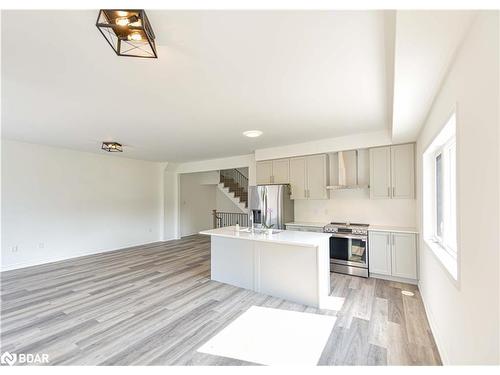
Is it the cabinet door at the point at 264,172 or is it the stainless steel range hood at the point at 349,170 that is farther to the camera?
the cabinet door at the point at 264,172

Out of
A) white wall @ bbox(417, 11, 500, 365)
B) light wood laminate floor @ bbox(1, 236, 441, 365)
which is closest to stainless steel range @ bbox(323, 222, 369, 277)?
light wood laminate floor @ bbox(1, 236, 441, 365)

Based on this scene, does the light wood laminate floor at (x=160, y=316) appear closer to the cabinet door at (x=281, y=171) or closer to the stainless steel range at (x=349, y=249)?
the stainless steel range at (x=349, y=249)

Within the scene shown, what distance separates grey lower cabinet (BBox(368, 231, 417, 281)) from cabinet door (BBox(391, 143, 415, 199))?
0.75 meters

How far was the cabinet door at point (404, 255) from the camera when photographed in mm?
3729

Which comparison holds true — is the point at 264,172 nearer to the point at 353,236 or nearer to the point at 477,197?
the point at 353,236

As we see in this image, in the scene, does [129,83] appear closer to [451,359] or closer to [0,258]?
[451,359]

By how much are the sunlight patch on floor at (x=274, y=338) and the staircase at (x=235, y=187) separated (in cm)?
620

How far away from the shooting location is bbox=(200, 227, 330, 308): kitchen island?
309 centimetres

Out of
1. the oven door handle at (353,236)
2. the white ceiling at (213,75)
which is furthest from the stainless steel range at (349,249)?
the white ceiling at (213,75)

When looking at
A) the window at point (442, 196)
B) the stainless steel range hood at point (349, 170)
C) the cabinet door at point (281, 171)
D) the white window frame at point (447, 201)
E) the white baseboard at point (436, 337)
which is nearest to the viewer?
the white baseboard at point (436, 337)

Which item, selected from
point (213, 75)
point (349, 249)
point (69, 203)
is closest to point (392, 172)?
point (349, 249)

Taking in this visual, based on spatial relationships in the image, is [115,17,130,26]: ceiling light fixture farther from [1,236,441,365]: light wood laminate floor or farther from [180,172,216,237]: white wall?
[180,172,216,237]: white wall

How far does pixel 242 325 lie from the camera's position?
2.61 meters

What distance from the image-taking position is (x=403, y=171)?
4059mm
